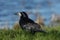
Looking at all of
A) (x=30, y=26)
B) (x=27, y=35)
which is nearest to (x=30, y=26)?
(x=30, y=26)

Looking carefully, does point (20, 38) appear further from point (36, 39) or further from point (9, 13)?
point (9, 13)

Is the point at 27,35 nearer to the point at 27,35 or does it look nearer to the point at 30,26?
the point at 27,35

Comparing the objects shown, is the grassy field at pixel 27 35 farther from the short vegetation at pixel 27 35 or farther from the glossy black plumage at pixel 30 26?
the glossy black plumage at pixel 30 26

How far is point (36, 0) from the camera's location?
21234mm

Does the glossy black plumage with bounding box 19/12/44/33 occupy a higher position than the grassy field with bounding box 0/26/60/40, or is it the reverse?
the glossy black plumage with bounding box 19/12/44/33

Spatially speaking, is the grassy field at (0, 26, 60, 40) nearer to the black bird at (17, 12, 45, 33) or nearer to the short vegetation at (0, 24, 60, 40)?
the short vegetation at (0, 24, 60, 40)

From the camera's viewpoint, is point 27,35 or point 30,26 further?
point 30,26

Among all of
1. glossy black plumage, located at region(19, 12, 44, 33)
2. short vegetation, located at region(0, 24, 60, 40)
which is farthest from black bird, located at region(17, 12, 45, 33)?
short vegetation, located at region(0, 24, 60, 40)

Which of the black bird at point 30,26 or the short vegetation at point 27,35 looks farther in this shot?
the black bird at point 30,26

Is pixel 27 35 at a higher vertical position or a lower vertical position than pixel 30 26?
lower

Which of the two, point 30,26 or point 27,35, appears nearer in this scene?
point 27,35

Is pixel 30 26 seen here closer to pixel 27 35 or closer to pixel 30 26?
pixel 30 26

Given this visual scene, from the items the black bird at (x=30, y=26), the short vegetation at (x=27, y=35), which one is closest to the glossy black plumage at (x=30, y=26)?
the black bird at (x=30, y=26)

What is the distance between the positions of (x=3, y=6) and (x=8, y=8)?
53 centimetres
